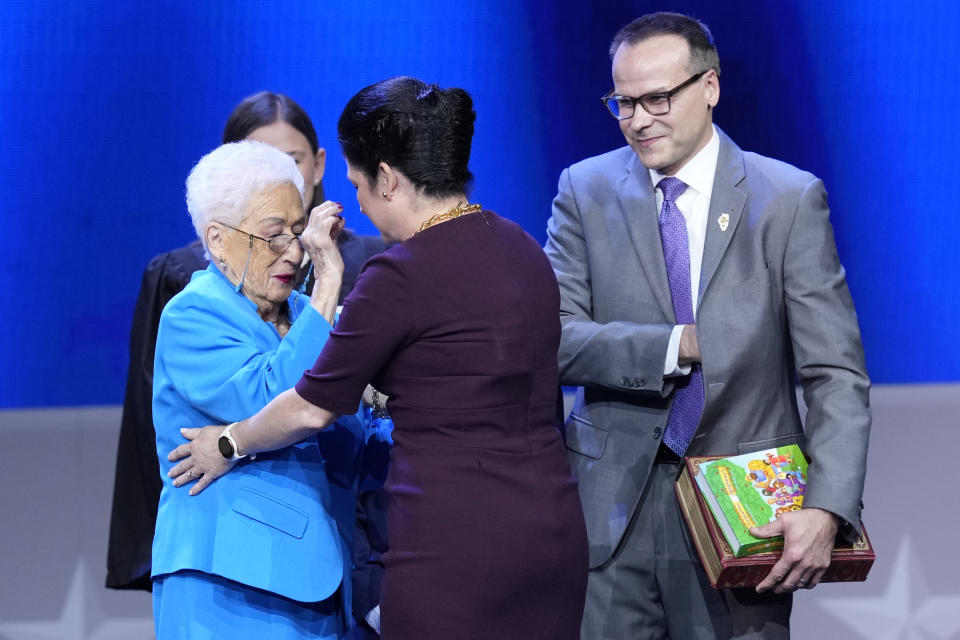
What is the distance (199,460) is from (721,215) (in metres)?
1.10

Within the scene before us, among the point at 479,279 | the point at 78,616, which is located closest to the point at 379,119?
the point at 479,279

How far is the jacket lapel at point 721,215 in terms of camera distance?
2.23m

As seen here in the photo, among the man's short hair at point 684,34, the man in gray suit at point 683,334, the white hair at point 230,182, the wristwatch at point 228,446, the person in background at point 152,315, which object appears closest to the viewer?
the wristwatch at point 228,446

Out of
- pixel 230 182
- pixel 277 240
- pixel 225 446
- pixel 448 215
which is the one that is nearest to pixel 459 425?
pixel 448 215

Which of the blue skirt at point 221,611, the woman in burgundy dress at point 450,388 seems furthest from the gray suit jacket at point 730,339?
the blue skirt at point 221,611

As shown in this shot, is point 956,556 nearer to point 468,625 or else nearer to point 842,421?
point 842,421

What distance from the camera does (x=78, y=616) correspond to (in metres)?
4.01

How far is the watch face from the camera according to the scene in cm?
193

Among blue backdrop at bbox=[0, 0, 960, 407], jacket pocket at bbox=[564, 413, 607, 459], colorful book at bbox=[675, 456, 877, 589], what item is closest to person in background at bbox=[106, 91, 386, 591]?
blue backdrop at bbox=[0, 0, 960, 407]

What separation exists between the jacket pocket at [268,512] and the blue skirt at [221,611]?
12 cm

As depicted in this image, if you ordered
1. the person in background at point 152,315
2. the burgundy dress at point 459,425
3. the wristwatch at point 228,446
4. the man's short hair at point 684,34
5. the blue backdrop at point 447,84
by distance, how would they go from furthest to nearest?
the blue backdrop at point 447,84
the person in background at point 152,315
the man's short hair at point 684,34
the wristwatch at point 228,446
the burgundy dress at point 459,425

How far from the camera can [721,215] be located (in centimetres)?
225

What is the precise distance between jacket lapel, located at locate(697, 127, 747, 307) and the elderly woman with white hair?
0.72 meters

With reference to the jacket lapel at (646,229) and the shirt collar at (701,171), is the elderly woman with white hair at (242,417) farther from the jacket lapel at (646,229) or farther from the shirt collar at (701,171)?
the shirt collar at (701,171)
